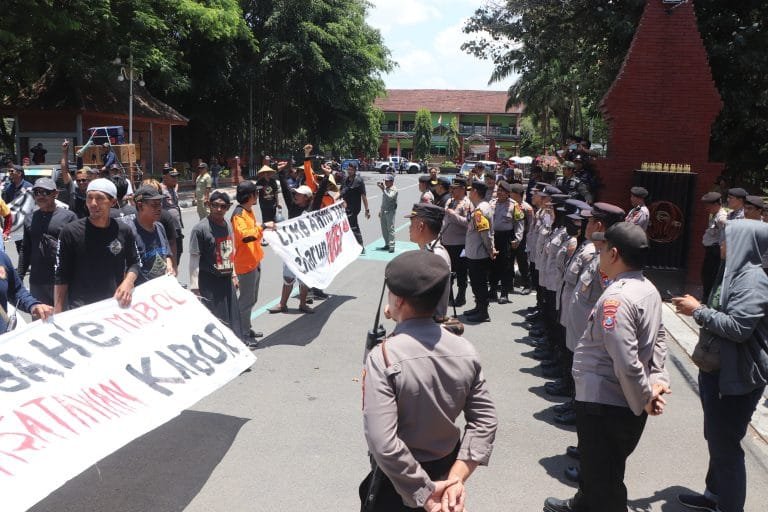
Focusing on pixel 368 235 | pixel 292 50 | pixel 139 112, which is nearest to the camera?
pixel 368 235

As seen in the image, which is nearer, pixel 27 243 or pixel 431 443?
pixel 431 443

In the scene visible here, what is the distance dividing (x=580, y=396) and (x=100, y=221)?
12.1 ft

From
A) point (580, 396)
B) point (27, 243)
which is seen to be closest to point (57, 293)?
point (27, 243)

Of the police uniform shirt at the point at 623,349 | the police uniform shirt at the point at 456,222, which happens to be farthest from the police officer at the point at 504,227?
the police uniform shirt at the point at 623,349

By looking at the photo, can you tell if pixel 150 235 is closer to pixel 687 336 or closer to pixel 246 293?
pixel 246 293

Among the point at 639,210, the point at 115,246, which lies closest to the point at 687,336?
the point at 639,210

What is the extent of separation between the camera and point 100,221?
5.16 meters

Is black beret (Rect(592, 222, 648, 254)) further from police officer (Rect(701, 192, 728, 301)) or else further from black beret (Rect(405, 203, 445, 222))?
police officer (Rect(701, 192, 728, 301))

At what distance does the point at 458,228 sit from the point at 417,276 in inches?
284

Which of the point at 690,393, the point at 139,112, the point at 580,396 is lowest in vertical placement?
the point at 690,393

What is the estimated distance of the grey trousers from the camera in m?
7.20

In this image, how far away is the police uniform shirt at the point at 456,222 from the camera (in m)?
9.44

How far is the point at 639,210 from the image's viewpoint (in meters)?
10.2

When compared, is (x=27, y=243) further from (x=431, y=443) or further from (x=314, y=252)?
(x=431, y=443)
